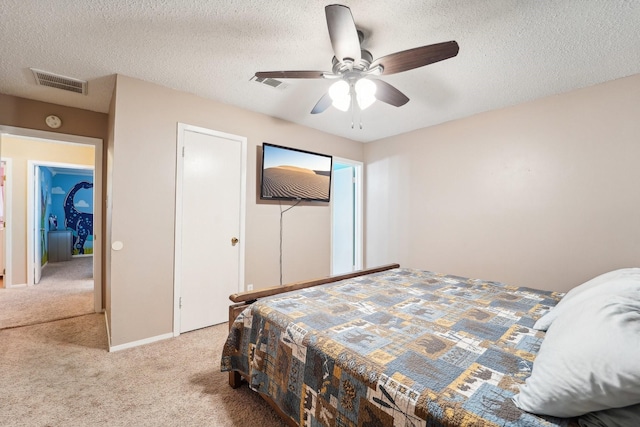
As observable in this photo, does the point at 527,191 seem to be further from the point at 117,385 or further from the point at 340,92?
the point at 117,385

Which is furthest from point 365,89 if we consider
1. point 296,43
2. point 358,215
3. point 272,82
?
point 358,215

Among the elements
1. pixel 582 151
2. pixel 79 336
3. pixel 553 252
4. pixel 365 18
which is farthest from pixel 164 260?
pixel 582 151

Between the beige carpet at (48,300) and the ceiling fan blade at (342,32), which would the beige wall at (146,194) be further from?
the ceiling fan blade at (342,32)

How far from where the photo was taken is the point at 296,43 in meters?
1.96

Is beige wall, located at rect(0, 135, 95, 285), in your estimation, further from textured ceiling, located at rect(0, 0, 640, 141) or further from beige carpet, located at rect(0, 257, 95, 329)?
textured ceiling, located at rect(0, 0, 640, 141)

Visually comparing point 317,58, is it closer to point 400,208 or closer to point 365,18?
point 365,18

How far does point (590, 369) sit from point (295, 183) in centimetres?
308

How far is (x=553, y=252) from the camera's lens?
2.72 metres

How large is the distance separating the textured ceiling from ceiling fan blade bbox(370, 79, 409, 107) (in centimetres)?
29

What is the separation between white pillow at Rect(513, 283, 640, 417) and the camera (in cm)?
72

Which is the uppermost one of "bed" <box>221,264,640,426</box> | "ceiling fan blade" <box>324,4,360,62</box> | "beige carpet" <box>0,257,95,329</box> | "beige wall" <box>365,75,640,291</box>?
"ceiling fan blade" <box>324,4,360,62</box>

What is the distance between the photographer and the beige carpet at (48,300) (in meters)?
3.03

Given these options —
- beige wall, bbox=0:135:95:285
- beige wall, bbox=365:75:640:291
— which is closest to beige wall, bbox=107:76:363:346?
beige wall, bbox=365:75:640:291

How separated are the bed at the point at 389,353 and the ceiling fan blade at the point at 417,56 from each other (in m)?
1.49
